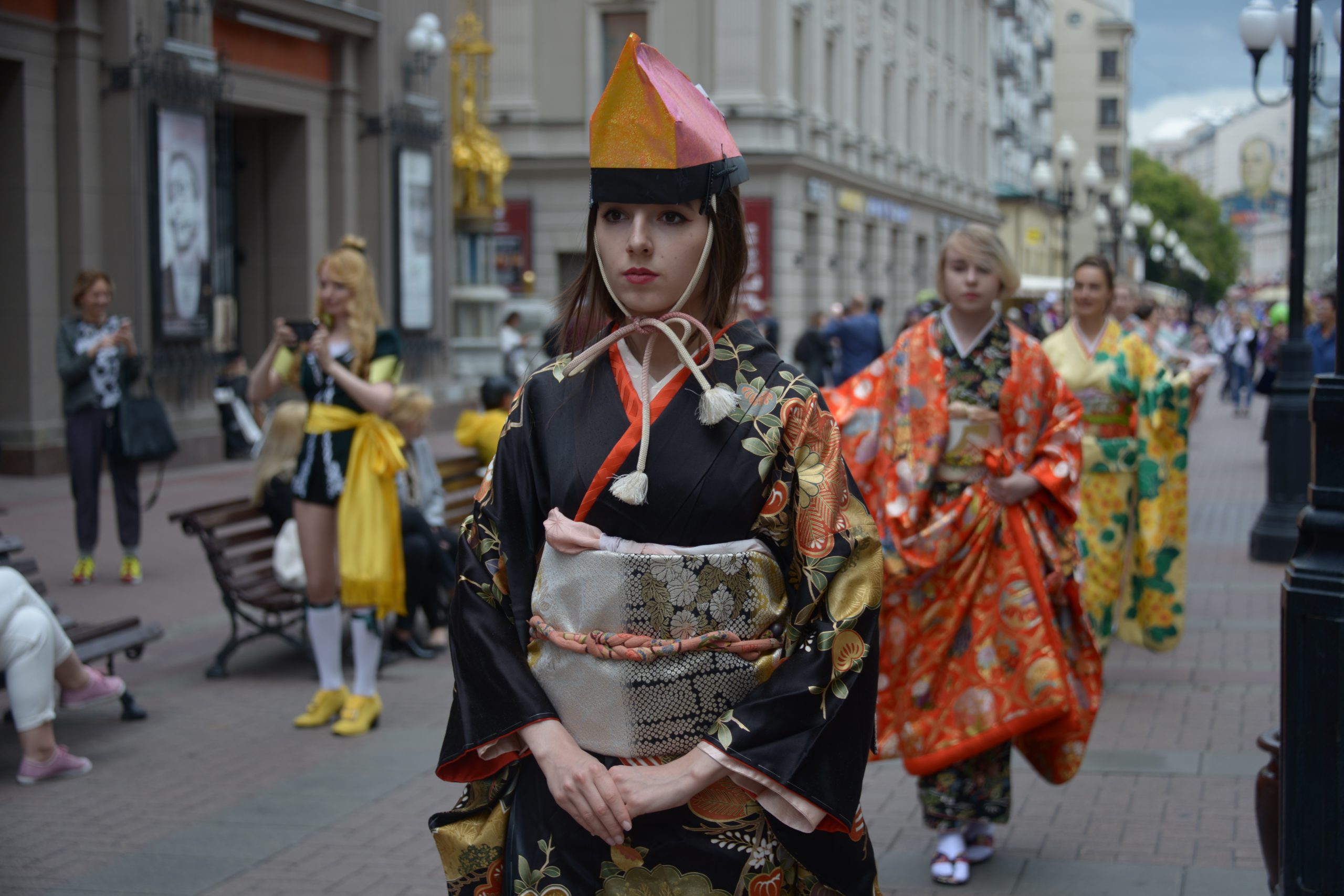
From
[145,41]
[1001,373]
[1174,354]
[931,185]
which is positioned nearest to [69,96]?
[145,41]

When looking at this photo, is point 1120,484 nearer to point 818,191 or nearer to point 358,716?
point 358,716

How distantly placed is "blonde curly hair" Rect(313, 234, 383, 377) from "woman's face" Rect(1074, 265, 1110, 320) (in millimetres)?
3317

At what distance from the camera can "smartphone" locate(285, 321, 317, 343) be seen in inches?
250

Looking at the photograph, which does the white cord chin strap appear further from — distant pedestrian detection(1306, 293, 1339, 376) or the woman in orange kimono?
distant pedestrian detection(1306, 293, 1339, 376)

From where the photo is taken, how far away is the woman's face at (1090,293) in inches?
280

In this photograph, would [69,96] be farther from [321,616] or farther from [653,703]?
[653,703]

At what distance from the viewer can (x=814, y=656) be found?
7.72ft

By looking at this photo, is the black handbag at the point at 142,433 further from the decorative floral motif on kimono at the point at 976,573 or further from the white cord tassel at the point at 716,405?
the white cord tassel at the point at 716,405

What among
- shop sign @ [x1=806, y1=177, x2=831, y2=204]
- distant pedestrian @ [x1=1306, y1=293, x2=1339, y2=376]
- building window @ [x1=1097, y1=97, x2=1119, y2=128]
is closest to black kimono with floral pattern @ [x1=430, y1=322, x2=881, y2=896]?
distant pedestrian @ [x1=1306, y1=293, x2=1339, y2=376]

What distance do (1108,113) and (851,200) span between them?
184 feet

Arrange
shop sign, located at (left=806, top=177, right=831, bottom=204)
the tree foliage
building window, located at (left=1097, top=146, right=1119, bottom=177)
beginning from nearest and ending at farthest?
shop sign, located at (left=806, top=177, right=831, bottom=204) → building window, located at (left=1097, top=146, right=1119, bottom=177) → the tree foliage

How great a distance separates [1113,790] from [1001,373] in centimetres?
181

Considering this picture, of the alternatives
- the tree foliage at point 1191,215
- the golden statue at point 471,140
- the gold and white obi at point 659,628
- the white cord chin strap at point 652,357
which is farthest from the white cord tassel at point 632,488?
the tree foliage at point 1191,215

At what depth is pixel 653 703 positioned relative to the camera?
2.40 meters
